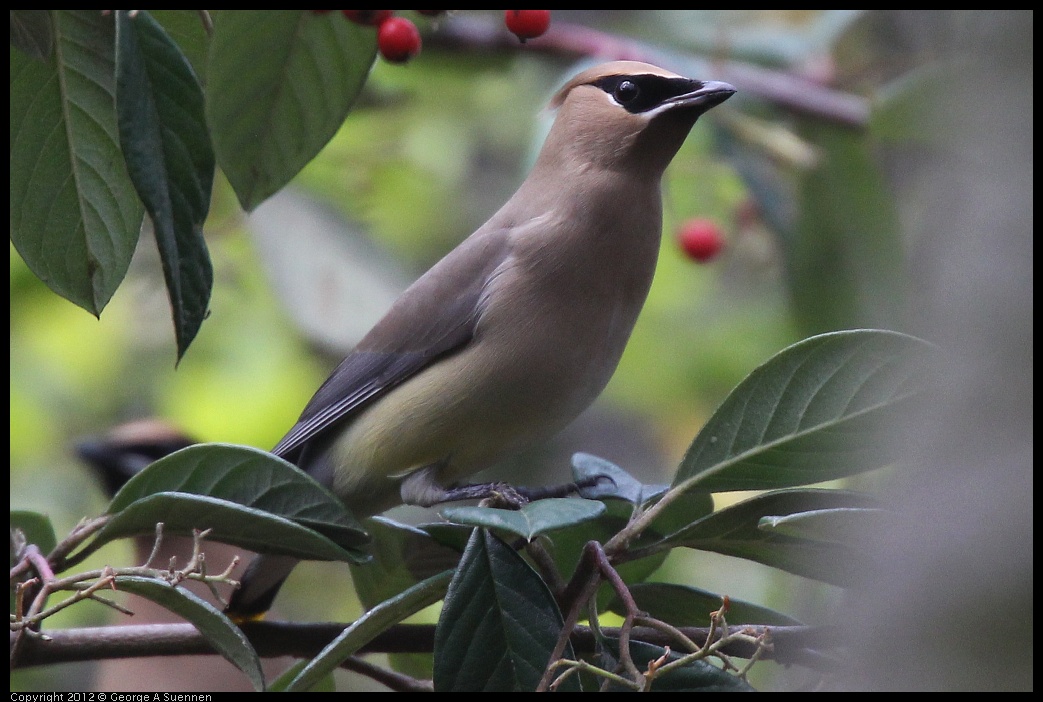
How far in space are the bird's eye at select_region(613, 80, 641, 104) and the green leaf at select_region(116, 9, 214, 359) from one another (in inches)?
48.4

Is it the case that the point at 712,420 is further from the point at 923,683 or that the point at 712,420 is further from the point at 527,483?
the point at 527,483

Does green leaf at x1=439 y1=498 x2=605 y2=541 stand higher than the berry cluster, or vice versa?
the berry cluster

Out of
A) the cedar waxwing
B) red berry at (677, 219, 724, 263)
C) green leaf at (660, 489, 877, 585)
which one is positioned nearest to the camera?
green leaf at (660, 489, 877, 585)

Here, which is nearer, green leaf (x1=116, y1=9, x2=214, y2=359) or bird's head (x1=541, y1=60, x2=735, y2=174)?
green leaf (x1=116, y1=9, x2=214, y2=359)

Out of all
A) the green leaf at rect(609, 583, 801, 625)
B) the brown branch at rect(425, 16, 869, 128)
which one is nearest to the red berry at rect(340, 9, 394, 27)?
the green leaf at rect(609, 583, 801, 625)

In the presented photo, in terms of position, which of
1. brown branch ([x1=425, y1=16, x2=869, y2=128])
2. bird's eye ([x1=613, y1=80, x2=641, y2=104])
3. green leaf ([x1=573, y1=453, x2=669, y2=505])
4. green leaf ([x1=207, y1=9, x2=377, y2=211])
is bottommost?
green leaf ([x1=573, y1=453, x2=669, y2=505])

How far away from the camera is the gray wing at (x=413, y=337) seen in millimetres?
2814

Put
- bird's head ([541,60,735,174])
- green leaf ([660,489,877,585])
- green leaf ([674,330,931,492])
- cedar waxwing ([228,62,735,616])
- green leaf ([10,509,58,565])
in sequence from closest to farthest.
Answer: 1. green leaf ([674,330,931,492])
2. green leaf ([660,489,877,585])
3. green leaf ([10,509,58,565])
4. cedar waxwing ([228,62,735,616])
5. bird's head ([541,60,735,174])

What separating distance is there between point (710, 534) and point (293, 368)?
10.8ft

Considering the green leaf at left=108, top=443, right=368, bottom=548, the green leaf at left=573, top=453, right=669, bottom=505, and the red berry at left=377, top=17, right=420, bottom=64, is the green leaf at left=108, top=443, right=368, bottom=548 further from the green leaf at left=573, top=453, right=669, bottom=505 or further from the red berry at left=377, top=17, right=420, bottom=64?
the red berry at left=377, top=17, right=420, bottom=64

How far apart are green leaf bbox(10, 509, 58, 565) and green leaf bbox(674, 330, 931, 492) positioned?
1217mm

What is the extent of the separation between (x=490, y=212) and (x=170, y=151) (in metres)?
4.42

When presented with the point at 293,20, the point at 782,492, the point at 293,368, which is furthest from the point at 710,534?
the point at 293,368

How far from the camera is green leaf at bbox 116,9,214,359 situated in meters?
1.90
